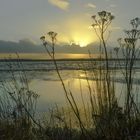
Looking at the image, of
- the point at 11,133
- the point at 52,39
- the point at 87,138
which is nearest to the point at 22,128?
the point at 11,133

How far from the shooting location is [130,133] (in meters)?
6.21

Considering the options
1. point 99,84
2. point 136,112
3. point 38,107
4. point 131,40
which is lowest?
point 38,107

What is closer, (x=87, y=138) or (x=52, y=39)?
(x=52, y=39)

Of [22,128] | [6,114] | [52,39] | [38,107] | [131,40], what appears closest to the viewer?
[52,39]

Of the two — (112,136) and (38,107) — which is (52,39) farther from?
(38,107)

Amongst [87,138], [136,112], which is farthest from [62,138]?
[136,112]

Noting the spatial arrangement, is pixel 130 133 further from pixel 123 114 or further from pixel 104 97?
pixel 104 97

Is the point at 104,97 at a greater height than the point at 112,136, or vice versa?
the point at 104,97

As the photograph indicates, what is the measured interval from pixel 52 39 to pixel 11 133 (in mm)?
2031

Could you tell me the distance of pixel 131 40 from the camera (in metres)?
5.71

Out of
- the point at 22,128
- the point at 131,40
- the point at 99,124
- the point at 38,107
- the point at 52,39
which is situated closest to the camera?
the point at 52,39

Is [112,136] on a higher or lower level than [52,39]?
lower

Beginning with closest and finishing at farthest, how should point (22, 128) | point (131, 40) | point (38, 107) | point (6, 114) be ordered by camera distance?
point (131, 40), point (22, 128), point (6, 114), point (38, 107)

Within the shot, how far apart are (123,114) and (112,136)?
1.53 ft
